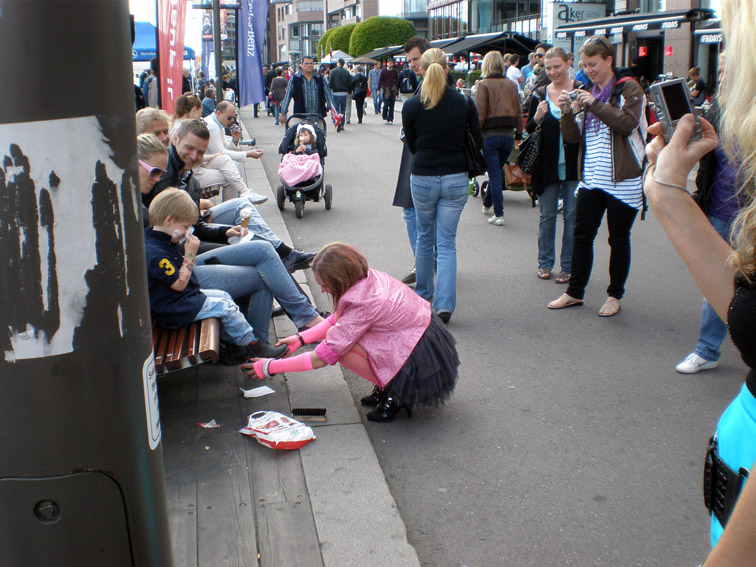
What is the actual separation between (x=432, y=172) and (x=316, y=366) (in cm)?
217

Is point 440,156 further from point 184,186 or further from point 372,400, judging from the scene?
point 372,400

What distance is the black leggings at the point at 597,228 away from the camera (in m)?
5.70

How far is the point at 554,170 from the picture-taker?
663 centimetres

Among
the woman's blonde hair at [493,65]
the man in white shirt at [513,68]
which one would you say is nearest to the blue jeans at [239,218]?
the woman's blonde hair at [493,65]

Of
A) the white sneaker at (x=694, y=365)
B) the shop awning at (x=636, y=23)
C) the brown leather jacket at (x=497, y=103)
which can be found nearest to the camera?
the white sneaker at (x=694, y=365)

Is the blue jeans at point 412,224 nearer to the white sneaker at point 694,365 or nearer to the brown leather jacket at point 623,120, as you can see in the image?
the brown leather jacket at point 623,120

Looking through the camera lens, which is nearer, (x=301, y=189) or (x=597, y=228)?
(x=597, y=228)

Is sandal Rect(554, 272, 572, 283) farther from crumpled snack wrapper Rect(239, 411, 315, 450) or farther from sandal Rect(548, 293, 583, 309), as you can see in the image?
crumpled snack wrapper Rect(239, 411, 315, 450)

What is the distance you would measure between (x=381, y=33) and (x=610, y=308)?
74.8 m

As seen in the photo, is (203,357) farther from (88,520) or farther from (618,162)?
(618,162)

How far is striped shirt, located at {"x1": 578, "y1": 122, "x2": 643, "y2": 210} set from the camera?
560cm

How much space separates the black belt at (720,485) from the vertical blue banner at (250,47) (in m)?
12.6

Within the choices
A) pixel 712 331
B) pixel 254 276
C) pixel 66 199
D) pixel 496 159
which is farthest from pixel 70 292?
pixel 496 159

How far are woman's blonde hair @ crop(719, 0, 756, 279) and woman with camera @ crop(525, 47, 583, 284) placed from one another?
206 inches
